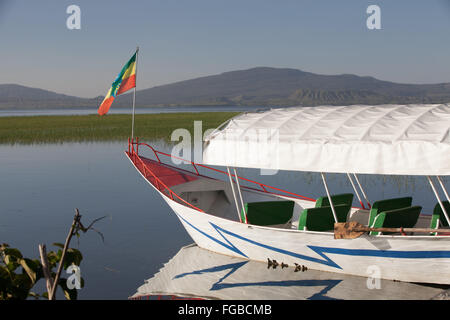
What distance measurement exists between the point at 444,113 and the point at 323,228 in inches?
118

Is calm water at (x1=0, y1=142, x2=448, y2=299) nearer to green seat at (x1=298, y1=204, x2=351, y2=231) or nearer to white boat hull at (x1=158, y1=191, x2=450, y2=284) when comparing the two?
white boat hull at (x1=158, y1=191, x2=450, y2=284)

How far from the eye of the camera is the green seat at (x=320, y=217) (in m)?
9.86

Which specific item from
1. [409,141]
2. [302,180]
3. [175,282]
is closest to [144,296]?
[175,282]

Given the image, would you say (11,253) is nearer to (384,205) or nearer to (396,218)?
(396,218)

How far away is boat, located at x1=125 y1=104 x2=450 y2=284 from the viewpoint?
8266 mm

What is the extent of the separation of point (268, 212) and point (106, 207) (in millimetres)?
7051

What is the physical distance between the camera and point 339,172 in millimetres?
8805

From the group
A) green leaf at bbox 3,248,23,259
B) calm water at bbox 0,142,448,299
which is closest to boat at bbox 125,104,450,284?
calm water at bbox 0,142,448,299

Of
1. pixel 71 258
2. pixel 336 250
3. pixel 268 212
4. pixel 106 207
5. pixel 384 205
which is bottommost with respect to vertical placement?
pixel 106 207

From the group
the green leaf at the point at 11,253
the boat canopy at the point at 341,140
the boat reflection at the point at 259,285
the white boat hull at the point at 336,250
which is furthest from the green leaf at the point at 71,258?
the white boat hull at the point at 336,250

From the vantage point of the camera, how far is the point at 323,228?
10.1m

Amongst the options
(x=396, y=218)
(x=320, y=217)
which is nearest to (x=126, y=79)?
(x=320, y=217)

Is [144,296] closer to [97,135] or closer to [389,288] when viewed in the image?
[389,288]

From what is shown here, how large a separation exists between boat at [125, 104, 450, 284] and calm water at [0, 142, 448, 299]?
65.4 inches
